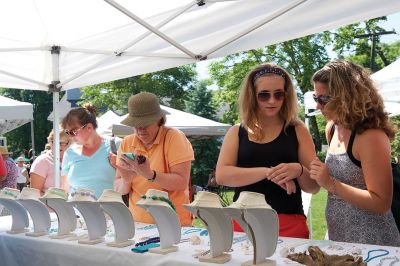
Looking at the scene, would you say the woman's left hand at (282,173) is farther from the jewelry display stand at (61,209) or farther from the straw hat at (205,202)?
the jewelry display stand at (61,209)

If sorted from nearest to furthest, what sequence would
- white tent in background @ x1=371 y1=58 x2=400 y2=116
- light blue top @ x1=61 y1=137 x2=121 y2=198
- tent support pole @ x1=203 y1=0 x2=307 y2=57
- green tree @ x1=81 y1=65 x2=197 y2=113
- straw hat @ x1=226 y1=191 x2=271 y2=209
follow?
straw hat @ x1=226 y1=191 x2=271 y2=209, tent support pole @ x1=203 y1=0 x2=307 y2=57, light blue top @ x1=61 y1=137 x2=121 y2=198, white tent in background @ x1=371 y1=58 x2=400 y2=116, green tree @ x1=81 y1=65 x2=197 y2=113

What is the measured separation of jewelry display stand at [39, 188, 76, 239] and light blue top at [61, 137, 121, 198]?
0.67 meters

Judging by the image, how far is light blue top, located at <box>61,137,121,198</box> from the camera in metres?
2.89

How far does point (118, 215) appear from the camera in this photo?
196 centimetres

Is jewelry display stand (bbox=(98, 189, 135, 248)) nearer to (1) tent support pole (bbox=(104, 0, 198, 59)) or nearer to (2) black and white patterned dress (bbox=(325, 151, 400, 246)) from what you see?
(2) black and white patterned dress (bbox=(325, 151, 400, 246))

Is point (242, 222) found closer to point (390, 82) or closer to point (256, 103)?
point (256, 103)

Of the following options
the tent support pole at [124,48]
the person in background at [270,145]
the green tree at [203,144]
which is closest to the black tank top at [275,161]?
the person in background at [270,145]

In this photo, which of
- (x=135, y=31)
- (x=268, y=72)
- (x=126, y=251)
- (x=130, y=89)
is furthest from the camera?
(x=130, y=89)

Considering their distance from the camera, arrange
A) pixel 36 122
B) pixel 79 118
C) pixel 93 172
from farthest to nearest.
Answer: pixel 36 122 → pixel 79 118 → pixel 93 172

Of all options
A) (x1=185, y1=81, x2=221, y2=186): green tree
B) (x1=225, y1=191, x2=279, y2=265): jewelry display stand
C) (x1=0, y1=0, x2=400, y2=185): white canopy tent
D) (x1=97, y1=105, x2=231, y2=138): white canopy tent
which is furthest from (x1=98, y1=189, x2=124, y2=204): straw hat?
(x1=185, y1=81, x2=221, y2=186): green tree

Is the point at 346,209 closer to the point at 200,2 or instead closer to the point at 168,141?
the point at 168,141

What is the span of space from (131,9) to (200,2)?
19.6 inches

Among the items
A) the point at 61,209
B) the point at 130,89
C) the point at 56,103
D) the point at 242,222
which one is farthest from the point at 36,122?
the point at 242,222

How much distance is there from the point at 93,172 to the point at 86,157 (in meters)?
0.11
